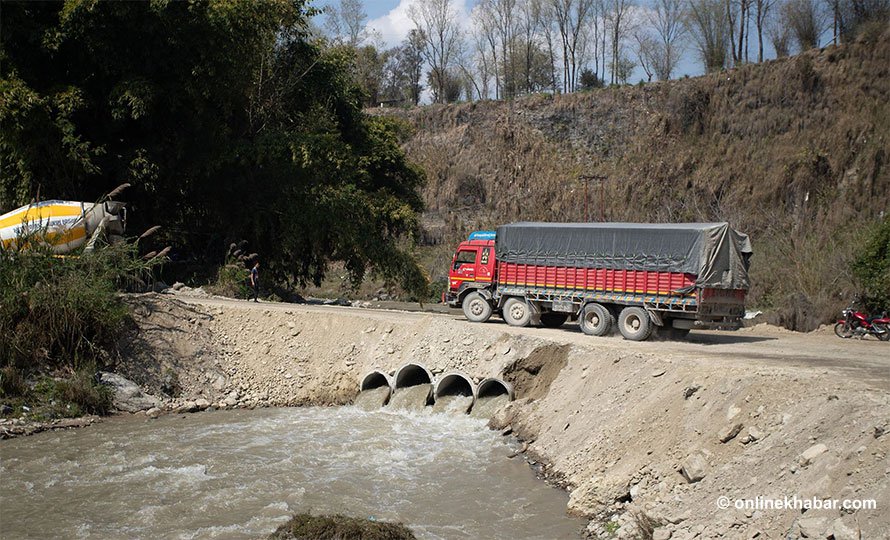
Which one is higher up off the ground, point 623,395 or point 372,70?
point 372,70

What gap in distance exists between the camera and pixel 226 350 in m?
22.0

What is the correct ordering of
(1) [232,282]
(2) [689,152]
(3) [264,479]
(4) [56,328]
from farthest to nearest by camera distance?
(2) [689,152]
(1) [232,282]
(4) [56,328]
(3) [264,479]

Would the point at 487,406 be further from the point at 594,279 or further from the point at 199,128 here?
the point at 199,128

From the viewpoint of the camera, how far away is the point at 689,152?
52.0m

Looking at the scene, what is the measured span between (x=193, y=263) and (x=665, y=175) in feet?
103

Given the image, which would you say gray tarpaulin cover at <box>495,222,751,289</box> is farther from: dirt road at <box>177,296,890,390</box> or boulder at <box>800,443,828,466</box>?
boulder at <box>800,443,828,466</box>

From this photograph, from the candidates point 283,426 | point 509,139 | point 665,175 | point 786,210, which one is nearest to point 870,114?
point 786,210

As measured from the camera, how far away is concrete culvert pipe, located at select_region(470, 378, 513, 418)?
18.3 metres

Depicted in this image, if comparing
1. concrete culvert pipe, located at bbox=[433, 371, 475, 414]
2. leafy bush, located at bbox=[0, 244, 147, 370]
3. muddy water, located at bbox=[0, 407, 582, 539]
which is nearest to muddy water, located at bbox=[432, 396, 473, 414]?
concrete culvert pipe, located at bbox=[433, 371, 475, 414]

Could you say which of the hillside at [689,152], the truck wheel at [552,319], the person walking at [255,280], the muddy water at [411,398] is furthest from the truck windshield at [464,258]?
the hillside at [689,152]

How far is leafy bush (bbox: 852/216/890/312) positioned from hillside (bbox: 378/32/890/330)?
8204 millimetres

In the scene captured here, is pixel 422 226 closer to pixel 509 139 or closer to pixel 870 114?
pixel 509 139

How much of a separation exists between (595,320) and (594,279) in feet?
3.49

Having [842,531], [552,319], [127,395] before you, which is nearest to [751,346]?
[552,319]
